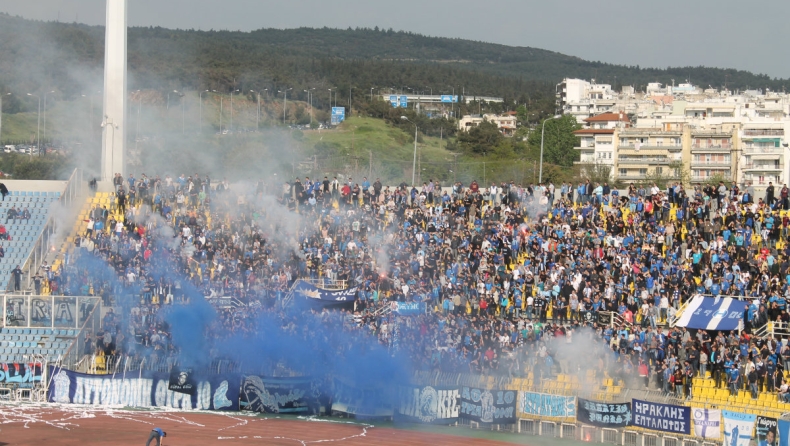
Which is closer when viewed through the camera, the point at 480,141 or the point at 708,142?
the point at 708,142

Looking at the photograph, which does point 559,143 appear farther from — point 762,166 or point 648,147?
point 762,166

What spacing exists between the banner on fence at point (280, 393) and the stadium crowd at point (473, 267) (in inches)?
75.7

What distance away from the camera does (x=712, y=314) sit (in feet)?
90.7

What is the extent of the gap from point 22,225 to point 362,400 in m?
17.4

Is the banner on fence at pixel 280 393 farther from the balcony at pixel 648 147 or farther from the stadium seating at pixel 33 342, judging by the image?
the balcony at pixel 648 147

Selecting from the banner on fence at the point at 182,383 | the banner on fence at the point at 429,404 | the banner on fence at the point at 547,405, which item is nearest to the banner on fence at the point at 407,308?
the banner on fence at the point at 429,404

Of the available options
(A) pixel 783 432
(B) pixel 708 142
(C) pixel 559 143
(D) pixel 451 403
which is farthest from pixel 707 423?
(C) pixel 559 143

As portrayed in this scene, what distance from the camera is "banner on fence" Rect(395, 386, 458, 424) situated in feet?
86.9

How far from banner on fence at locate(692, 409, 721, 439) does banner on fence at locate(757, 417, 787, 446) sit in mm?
1058

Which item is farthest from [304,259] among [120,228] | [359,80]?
[359,80]

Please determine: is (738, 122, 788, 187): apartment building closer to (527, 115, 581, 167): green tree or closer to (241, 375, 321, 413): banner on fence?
(527, 115, 581, 167): green tree

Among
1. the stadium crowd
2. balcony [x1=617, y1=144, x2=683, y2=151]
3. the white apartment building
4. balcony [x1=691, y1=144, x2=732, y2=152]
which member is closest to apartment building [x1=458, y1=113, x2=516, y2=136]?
the white apartment building

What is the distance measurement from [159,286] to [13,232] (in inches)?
290

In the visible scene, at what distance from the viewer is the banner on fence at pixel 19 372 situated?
2878 cm
